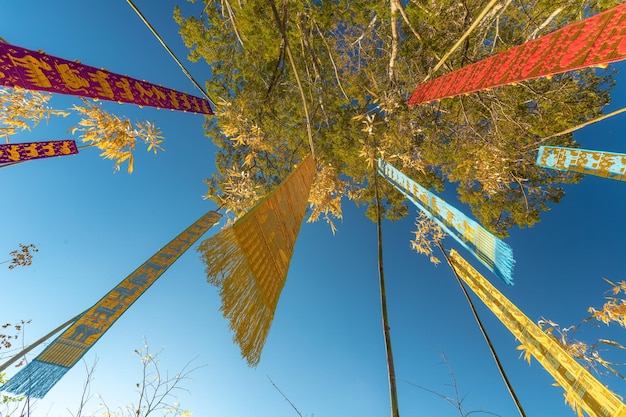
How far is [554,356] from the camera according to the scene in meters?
2.35

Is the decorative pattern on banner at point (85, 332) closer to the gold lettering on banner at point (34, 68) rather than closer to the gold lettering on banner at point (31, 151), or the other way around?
the gold lettering on banner at point (31, 151)

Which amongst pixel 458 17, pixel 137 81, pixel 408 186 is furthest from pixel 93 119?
pixel 458 17

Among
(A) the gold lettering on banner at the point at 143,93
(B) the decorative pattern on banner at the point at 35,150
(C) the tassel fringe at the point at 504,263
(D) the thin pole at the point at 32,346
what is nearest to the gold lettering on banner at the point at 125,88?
(A) the gold lettering on banner at the point at 143,93

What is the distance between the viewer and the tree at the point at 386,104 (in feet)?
14.7

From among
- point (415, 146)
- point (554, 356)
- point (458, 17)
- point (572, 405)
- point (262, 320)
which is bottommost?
point (572, 405)

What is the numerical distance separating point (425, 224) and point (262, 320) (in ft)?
14.5

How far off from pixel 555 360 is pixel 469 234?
1.02 m

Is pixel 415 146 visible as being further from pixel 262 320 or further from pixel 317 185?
pixel 262 320

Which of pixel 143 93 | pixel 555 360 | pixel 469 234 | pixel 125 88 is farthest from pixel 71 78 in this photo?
pixel 555 360

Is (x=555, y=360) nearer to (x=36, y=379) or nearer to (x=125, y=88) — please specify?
(x=36, y=379)

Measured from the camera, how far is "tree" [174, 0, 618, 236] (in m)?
4.48

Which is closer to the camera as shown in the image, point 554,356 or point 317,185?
point 554,356

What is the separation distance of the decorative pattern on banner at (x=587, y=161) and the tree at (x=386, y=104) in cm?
95

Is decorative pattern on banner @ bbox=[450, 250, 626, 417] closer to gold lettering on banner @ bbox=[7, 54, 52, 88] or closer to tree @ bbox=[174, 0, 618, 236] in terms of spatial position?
tree @ bbox=[174, 0, 618, 236]
